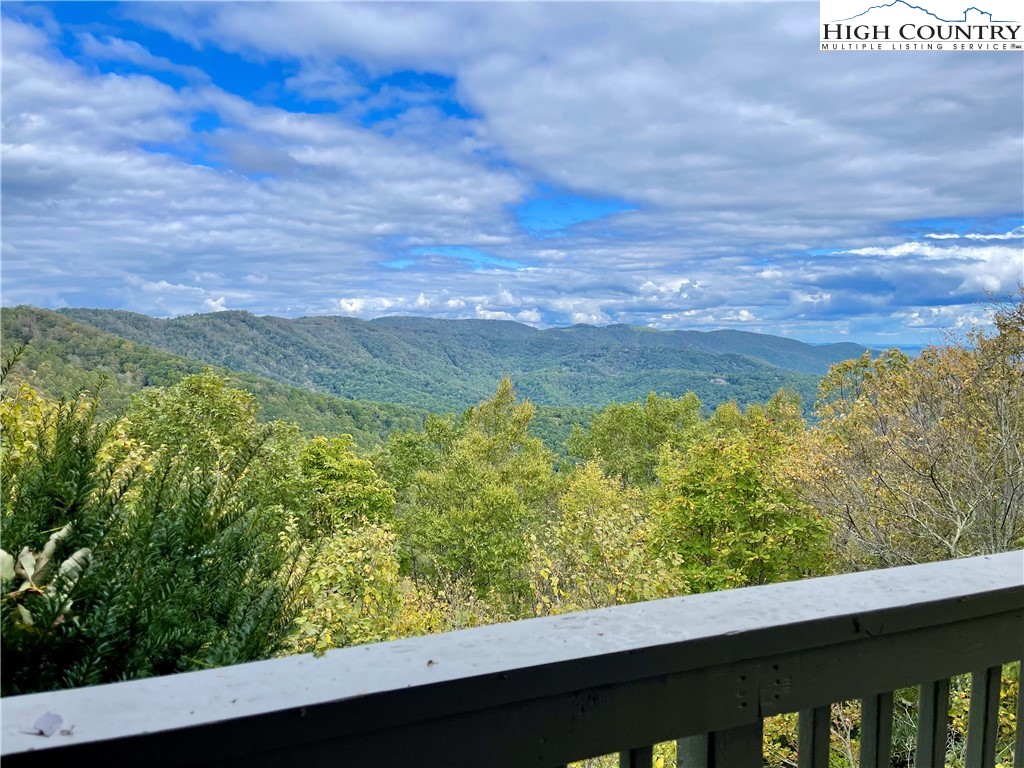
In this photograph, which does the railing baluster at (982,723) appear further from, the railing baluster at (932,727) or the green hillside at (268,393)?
the green hillside at (268,393)

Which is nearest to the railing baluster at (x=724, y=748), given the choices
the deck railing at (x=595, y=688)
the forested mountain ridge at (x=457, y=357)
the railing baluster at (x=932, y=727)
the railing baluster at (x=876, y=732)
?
the deck railing at (x=595, y=688)

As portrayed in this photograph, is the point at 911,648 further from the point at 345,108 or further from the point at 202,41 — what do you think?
the point at 345,108

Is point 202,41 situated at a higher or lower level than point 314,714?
higher

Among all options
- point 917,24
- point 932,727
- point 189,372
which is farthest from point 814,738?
point 189,372

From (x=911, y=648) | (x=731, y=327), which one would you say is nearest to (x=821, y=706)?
(x=911, y=648)

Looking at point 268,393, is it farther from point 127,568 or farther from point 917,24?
point 127,568

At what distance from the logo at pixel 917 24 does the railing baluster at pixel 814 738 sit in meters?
2.84

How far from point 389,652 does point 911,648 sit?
0.58 m

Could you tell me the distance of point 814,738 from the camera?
29.6 inches

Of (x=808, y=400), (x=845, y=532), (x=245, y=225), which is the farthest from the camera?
(x=245, y=225)

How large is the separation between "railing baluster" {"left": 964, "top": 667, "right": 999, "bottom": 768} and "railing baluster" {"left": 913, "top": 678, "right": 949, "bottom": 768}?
7cm

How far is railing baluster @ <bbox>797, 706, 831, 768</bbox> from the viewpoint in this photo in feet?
2.45

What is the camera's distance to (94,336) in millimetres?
38406

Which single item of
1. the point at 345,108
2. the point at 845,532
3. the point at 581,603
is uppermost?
the point at 345,108
